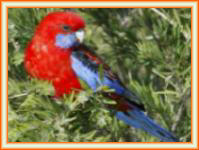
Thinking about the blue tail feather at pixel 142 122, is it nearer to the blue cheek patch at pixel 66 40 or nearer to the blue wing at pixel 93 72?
the blue wing at pixel 93 72

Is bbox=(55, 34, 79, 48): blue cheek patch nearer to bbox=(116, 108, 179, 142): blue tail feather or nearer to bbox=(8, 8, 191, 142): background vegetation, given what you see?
bbox=(8, 8, 191, 142): background vegetation

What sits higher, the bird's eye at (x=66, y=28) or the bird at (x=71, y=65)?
the bird's eye at (x=66, y=28)

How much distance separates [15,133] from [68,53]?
96 cm

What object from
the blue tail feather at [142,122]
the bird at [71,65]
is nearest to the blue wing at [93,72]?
the bird at [71,65]

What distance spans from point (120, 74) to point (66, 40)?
1.54ft

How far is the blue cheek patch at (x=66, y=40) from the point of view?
245cm

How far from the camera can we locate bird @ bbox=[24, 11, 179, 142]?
2.27m

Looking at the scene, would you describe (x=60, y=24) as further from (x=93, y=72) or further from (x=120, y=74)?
(x=120, y=74)

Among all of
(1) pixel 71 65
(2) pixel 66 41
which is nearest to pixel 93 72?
(1) pixel 71 65

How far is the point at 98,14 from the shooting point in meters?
Result: 2.38

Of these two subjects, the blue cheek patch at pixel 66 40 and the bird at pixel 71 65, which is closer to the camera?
the bird at pixel 71 65

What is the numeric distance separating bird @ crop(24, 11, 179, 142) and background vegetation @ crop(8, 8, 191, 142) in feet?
0.19

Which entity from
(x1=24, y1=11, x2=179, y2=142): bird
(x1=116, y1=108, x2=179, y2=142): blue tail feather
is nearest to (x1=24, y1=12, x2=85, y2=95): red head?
(x1=24, y1=11, x2=179, y2=142): bird

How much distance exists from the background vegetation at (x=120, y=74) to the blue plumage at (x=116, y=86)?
60 mm
